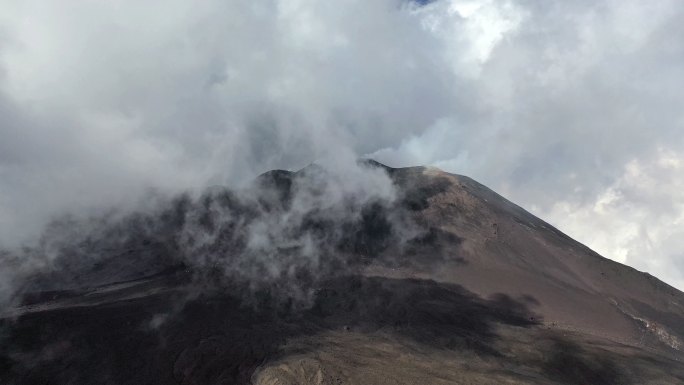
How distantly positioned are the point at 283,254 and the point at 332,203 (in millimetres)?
20028

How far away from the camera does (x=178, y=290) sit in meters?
69.2

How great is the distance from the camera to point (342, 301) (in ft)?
240

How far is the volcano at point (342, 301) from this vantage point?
5419 cm

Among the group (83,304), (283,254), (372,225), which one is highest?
(372,225)

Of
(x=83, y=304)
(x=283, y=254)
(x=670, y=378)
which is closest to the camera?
(x=670, y=378)

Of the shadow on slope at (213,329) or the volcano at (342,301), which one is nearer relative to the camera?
the shadow on slope at (213,329)

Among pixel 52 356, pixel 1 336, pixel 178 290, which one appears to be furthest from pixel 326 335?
pixel 1 336

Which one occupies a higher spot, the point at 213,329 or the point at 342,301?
the point at 342,301

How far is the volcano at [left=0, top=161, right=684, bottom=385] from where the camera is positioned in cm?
5419

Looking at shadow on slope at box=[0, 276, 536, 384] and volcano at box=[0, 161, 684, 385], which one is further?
volcano at box=[0, 161, 684, 385]

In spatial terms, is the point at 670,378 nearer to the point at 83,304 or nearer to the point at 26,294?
the point at 83,304

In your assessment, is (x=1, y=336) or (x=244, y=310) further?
(x=244, y=310)

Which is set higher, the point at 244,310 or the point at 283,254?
the point at 283,254

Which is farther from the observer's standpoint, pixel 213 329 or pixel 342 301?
pixel 342 301
